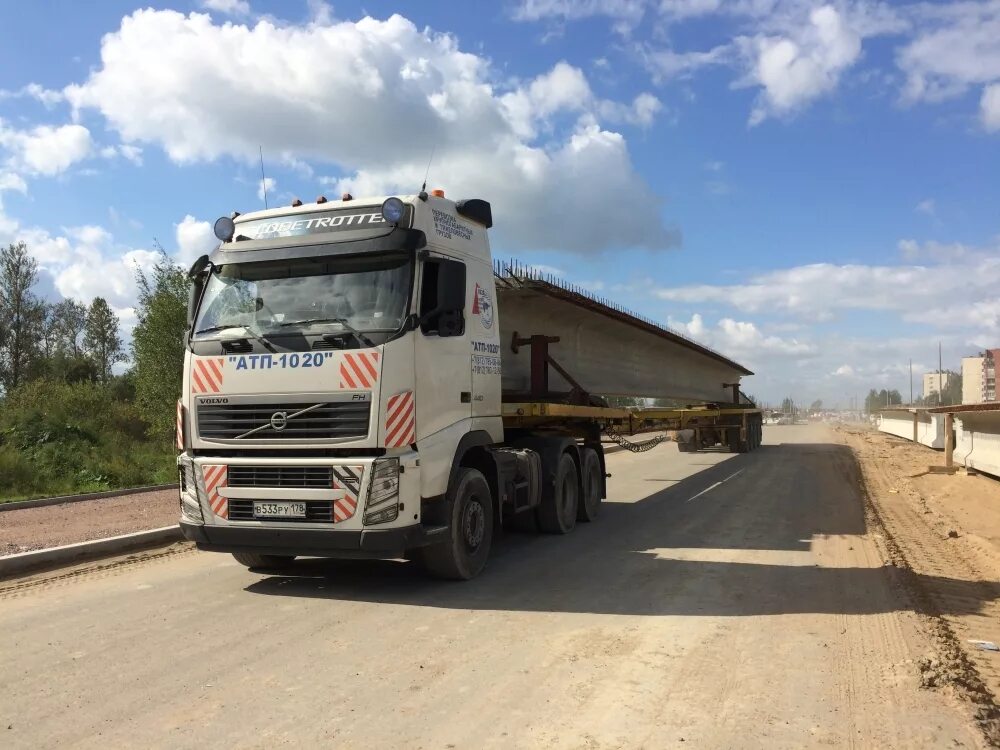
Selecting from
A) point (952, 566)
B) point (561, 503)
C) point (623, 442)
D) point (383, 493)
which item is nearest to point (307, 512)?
point (383, 493)

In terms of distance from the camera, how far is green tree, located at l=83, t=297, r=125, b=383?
152 feet

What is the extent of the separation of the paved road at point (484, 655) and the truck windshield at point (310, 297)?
243cm

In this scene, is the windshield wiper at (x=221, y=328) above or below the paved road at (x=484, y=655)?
above

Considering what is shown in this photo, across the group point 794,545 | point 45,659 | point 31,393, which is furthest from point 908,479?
point 31,393

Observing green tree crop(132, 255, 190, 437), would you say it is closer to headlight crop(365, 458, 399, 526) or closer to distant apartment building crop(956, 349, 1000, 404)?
headlight crop(365, 458, 399, 526)

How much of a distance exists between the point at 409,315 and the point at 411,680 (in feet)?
10.1

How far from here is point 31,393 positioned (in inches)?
1013

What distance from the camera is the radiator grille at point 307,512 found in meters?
6.11

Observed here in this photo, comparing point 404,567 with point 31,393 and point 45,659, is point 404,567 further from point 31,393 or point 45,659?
point 31,393

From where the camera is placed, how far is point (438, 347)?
262 inches

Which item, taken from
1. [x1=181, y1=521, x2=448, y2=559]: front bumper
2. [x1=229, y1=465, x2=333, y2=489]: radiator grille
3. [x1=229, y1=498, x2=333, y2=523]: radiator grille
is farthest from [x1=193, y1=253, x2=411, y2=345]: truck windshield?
[x1=181, y1=521, x2=448, y2=559]: front bumper

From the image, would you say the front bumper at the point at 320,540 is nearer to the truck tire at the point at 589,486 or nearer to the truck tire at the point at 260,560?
the truck tire at the point at 260,560

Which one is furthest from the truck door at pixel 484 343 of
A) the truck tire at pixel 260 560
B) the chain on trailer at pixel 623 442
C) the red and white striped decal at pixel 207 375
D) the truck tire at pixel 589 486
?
the chain on trailer at pixel 623 442

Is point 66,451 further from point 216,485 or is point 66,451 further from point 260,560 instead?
point 216,485
